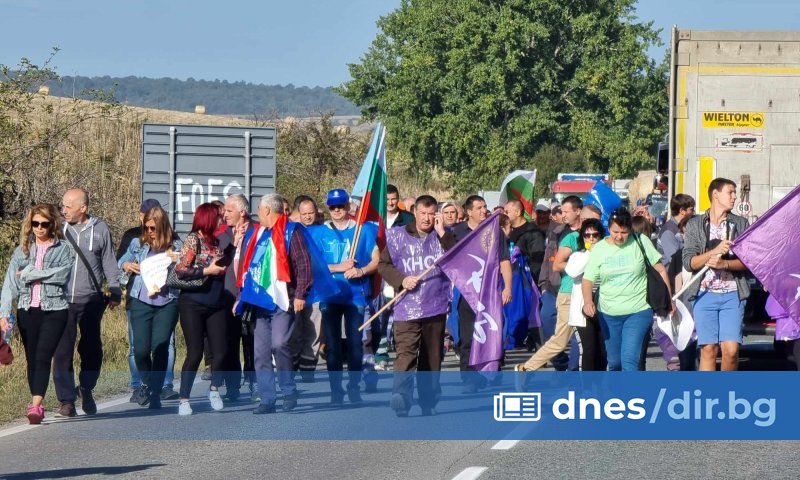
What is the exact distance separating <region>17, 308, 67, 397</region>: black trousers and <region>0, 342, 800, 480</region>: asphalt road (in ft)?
1.37

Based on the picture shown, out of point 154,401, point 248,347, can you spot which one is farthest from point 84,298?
point 248,347

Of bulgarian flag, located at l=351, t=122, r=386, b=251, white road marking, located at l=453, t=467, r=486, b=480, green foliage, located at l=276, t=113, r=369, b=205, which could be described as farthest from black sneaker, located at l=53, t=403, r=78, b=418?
green foliage, located at l=276, t=113, r=369, b=205

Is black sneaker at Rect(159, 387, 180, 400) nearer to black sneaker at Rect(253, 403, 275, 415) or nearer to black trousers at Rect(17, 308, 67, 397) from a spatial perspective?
black sneaker at Rect(253, 403, 275, 415)

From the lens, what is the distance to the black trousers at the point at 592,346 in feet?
40.2

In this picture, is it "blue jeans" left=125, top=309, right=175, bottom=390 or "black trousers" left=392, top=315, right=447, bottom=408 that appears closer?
"black trousers" left=392, top=315, right=447, bottom=408

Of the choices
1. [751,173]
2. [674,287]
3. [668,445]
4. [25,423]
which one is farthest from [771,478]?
[751,173]

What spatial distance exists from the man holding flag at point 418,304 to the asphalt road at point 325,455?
1.21 ft

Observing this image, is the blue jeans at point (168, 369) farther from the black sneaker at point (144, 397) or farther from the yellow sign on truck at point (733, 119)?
the yellow sign on truck at point (733, 119)

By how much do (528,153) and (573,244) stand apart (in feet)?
162

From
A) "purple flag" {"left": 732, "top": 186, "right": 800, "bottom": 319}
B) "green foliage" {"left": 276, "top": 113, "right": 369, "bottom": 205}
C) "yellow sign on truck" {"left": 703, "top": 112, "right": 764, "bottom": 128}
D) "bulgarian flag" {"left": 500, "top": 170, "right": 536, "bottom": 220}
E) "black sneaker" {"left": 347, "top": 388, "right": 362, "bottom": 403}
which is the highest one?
"green foliage" {"left": 276, "top": 113, "right": 369, "bottom": 205}

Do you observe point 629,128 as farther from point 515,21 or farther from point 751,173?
point 751,173

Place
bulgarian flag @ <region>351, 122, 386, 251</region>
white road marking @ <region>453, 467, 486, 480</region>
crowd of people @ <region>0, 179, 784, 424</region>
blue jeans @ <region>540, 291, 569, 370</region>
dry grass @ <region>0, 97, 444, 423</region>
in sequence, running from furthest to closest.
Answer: blue jeans @ <region>540, 291, 569, 370</region>
dry grass @ <region>0, 97, 444, 423</region>
bulgarian flag @ <region>351, 122, 386, 251</region>
crowd of people @ <region>0, 179, 784, 424</region>
white road marking @ <region>453, 467, 486, 480</region>

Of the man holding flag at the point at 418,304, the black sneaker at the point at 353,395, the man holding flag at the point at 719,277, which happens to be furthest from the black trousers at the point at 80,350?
the man holding flag at the point at 719,277

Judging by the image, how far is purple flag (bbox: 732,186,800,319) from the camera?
37.1 feet
